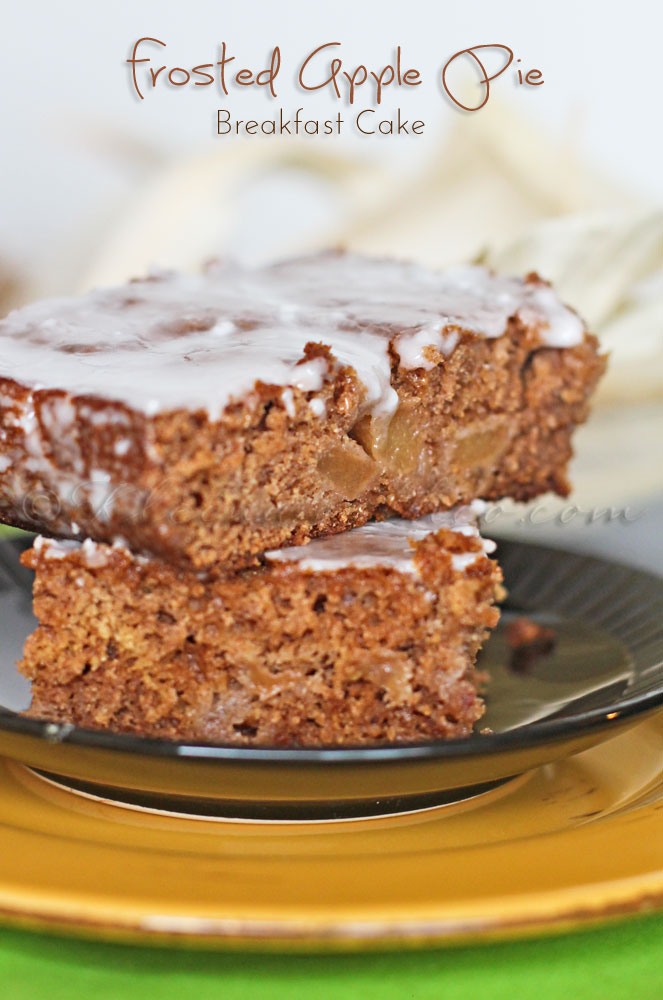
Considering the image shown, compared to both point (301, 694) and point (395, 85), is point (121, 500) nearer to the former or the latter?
point (301, 694)

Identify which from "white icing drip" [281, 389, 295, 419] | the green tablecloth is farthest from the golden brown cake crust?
the green tablecloth

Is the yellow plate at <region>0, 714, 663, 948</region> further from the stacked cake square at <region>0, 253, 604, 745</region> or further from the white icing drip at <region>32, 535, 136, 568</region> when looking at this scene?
the white icing drip at <region>32, 535, 136, 568</region>

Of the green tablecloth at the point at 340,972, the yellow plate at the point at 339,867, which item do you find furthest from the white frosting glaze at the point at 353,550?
the green tablecloth at the point at 340,972

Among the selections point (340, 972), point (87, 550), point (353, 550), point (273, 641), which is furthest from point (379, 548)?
point (340, 972)

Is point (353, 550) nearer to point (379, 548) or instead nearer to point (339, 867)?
point (379, 548)

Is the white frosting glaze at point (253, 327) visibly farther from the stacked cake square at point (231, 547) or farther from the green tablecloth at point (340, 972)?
the green tablecloth at point (340, 972)

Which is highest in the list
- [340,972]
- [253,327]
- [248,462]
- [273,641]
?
[253,327]
